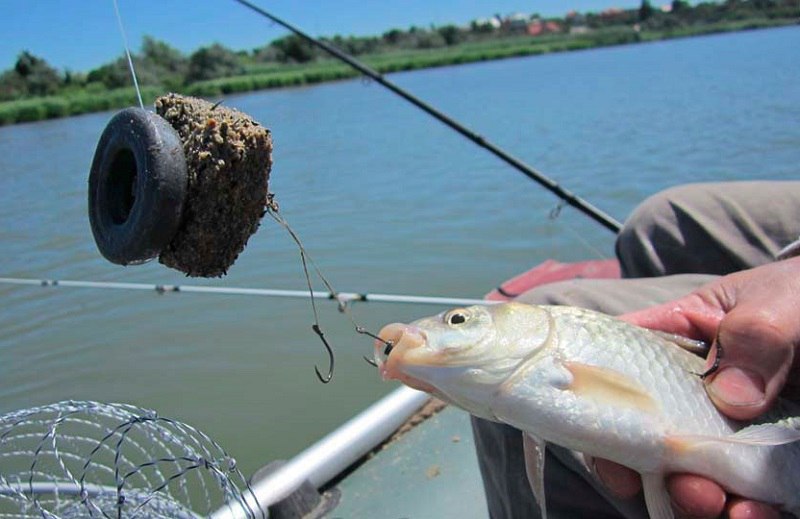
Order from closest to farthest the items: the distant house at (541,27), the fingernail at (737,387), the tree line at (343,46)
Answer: the fingernail at (737,387) → the tree line at (343,46) → the distant house at (541,27)

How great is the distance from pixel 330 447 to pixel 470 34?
11266 cm

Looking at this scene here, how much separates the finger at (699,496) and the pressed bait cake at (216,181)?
1083 mm

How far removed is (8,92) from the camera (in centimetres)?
2723

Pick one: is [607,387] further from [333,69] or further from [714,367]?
[333,69]

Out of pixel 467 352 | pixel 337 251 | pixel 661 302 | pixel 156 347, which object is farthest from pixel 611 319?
pixel 337 251

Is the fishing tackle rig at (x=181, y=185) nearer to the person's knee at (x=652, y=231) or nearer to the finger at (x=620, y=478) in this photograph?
the finger at (x=620, y=478)

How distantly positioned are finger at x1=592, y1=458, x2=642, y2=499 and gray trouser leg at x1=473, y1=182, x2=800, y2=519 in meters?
0.13

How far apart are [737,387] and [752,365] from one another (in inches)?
2.6

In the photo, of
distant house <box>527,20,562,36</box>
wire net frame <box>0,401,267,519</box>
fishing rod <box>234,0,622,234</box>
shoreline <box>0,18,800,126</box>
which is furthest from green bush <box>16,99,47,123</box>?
distant house <box>527,20,562,36</box>

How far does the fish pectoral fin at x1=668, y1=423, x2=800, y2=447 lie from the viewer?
1.58m

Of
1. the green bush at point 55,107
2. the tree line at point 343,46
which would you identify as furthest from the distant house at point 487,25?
the green bush at point 55,107

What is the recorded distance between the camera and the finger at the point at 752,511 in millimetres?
1572

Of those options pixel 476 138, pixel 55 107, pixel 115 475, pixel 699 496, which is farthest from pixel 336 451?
pixel 55 107

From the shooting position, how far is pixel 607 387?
1.60 m
